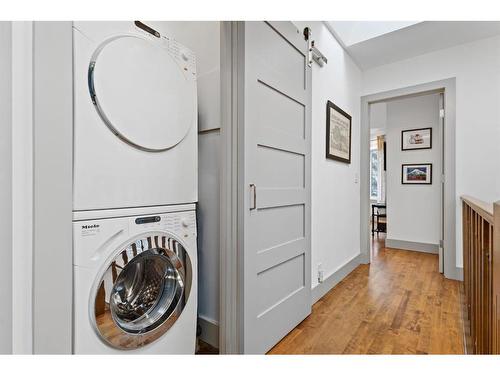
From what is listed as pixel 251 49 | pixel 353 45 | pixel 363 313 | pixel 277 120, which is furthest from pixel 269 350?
pixel 353 45

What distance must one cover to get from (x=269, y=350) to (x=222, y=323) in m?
0.39

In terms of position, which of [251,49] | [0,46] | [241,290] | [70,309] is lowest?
[241,290]

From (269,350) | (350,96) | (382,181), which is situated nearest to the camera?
(269,350)

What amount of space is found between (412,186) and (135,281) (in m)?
4.11

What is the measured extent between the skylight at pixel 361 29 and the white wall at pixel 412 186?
153 centimetres

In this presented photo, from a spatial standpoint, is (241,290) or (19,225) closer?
(19,225)

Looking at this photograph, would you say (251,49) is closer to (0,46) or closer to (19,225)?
(0,46)

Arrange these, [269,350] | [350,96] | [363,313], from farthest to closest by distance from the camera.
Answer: [350,96] < [363,313] < [269,350]

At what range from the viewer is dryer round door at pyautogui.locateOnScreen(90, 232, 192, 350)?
3.16 feet

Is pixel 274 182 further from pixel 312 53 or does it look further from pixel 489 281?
pixel 312 53

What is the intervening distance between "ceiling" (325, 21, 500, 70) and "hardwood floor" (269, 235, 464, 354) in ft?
8.20

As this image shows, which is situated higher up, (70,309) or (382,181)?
(382,181)

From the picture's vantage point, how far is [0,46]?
75 centimetres

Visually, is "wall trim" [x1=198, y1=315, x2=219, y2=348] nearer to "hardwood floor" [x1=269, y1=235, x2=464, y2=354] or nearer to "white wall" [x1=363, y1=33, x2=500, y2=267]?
"hardwood floor" [x1=269, y1=235, x2=464, y2=354]
